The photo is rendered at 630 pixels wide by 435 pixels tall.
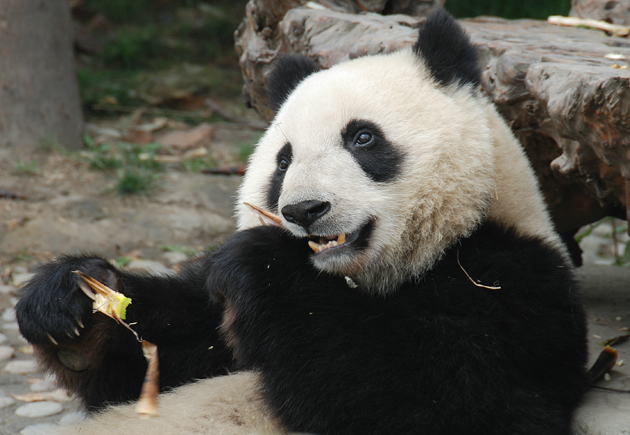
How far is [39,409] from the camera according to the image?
131 inches

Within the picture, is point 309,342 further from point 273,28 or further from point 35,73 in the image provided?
point 35,73

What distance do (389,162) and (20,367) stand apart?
99.9 inches

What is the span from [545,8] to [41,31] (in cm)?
517

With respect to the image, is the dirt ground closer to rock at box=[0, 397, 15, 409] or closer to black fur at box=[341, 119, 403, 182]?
rock at box=[0, 397, 15, 409]

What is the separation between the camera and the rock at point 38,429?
107 inches

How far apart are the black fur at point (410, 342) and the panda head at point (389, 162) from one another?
0.44 ft

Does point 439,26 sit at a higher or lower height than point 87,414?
higher

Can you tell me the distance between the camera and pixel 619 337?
332cm

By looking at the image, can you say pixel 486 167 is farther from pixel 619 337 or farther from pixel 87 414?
pixel 87 414

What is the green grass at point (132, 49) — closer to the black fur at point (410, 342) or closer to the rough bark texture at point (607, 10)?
the rough bark texture at point (607, 10)

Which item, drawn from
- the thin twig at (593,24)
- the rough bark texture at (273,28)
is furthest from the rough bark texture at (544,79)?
the thin twig at (593,24)

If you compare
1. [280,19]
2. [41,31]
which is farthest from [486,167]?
[41,31]

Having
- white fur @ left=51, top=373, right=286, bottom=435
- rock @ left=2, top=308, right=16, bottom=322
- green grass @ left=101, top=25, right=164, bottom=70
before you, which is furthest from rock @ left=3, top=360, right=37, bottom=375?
green grass @ left=101, top=25, right=164, bottom=70

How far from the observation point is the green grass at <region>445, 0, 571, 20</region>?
6656 millimetres
